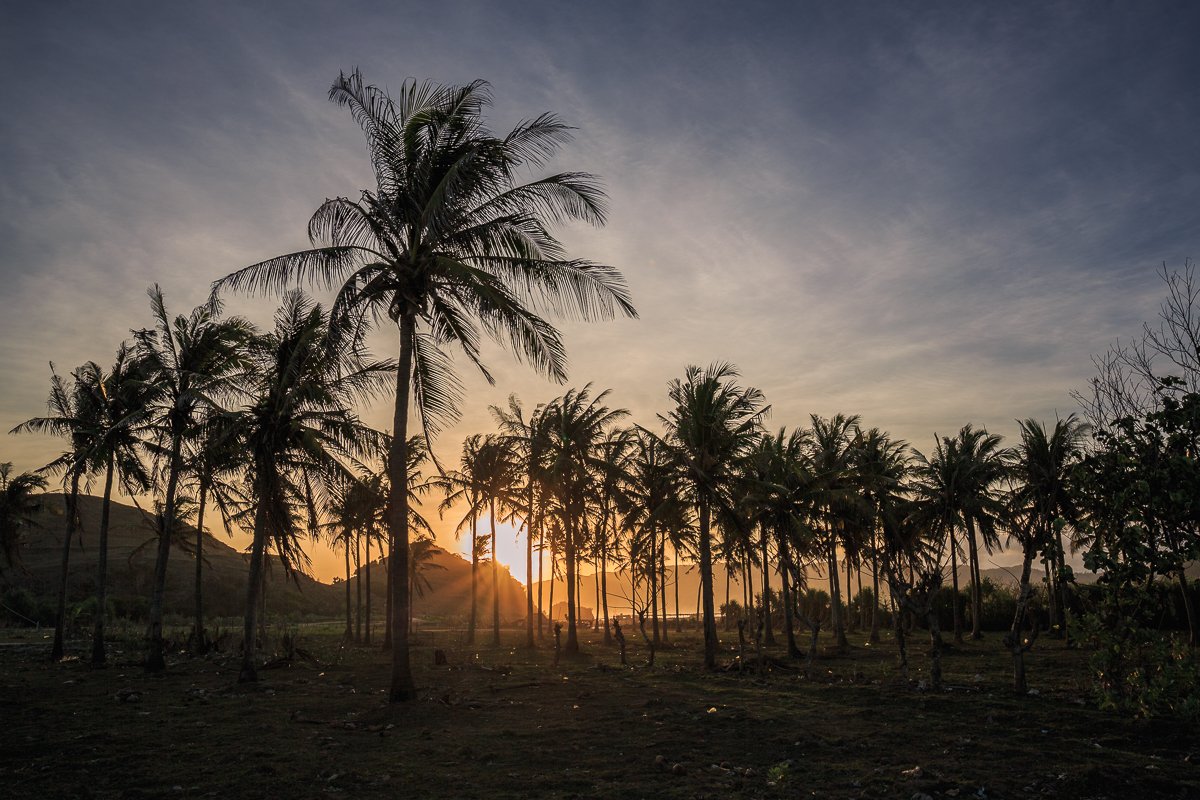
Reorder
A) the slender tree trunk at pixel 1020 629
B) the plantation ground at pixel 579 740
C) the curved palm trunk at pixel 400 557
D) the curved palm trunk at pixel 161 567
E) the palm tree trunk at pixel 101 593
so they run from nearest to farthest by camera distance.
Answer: the plantation ground at pixel 579 740 → the curved palm trunk at pixel 400 557 → the slender tree trunk at pixel 1020 629 → the curved palm trunk at pixel 161 567 → the palm tree trunk at pixel 101 593

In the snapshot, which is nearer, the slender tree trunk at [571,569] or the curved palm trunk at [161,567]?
the curved palm trunk at [161,567]

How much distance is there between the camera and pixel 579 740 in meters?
11.0

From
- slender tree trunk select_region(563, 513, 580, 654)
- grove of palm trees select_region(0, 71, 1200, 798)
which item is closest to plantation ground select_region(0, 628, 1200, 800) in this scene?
grove of palm trees select_region(0, 71, 1200, 798)

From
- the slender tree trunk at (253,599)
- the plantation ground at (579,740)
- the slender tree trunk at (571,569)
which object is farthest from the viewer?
the slender tree trunk at (571,569)

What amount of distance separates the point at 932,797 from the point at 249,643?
56.9ft

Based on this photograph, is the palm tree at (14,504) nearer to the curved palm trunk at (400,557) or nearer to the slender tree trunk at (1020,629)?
the curved palm trunk at (400,557)

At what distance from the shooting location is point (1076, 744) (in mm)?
10164

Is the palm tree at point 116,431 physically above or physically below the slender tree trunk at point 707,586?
above

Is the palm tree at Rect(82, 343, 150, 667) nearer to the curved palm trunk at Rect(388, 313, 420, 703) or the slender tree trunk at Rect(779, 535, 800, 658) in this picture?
the curved palm trunk at Rect(388, 313, 420, 703)

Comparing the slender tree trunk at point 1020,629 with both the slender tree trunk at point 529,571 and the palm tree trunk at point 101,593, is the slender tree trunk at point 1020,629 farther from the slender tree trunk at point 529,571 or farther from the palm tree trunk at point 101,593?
the palm tree trunk at point 101,593

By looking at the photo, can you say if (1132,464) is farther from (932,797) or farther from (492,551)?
(492,551)

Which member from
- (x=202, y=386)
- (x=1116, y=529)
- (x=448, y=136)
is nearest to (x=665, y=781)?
(x=1116, y=529)

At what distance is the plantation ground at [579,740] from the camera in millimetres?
8094

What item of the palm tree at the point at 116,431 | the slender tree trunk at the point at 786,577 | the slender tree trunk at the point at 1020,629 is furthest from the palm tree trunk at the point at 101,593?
the slender tree trunk at the point at 1020,629
